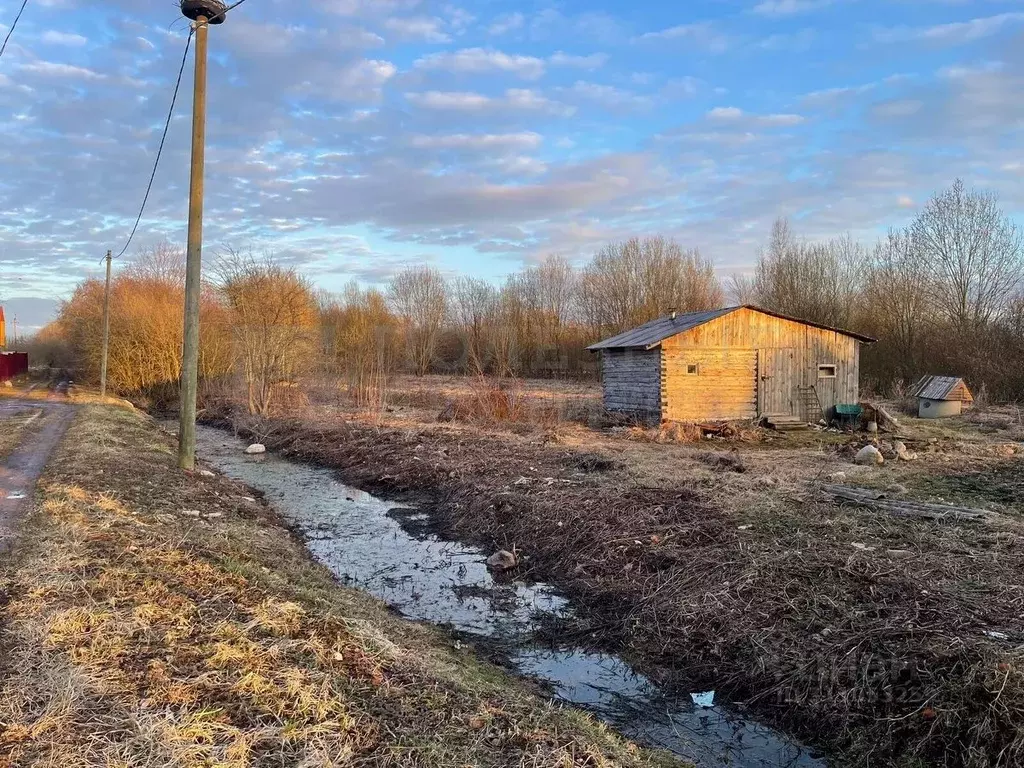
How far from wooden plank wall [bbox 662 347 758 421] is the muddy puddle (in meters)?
10.8

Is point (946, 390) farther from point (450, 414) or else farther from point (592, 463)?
point (450, 414)

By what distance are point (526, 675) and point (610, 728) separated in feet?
3.47

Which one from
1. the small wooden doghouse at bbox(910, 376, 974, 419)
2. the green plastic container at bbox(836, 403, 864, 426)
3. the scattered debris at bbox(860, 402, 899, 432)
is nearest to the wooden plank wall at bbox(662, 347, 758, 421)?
the green plastic container at bbox(836, 403, 864, 426)

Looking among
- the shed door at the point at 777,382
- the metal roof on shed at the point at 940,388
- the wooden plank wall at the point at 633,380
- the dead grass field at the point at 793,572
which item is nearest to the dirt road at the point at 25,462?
the dead grass field at the point at 793,572

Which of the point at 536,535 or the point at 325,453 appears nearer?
the point at 536,535

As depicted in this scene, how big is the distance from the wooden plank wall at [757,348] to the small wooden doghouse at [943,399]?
107 inches

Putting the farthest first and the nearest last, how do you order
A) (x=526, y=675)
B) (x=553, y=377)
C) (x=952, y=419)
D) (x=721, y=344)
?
1. (x=553, y=377)
2. (x=952, y=419)
3. (x=721, y=344)
4. (x=526, y=675)

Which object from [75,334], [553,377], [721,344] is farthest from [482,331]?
[721,344]

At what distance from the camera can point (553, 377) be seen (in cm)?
4962

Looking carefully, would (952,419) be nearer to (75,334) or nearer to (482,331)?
(482,331)

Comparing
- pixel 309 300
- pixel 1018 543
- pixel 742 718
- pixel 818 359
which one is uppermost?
pixel 309 300

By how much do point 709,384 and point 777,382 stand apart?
2579 mm

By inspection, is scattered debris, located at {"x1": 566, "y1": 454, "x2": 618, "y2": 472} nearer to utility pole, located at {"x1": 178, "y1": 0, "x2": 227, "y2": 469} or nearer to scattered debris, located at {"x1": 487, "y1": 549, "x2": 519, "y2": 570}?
scattered debris, located at {"x1": 487, "y1": 549, "x2": 519, "y2": 570}

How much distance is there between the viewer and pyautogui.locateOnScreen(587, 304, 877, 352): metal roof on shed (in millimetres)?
20469
